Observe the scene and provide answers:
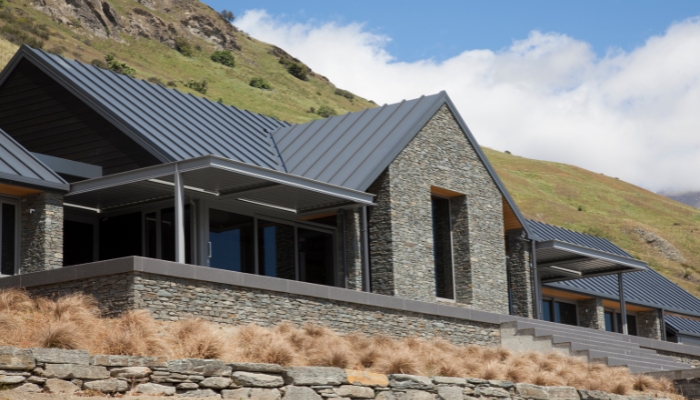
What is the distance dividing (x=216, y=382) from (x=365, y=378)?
8.78 feet

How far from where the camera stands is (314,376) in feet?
45.7

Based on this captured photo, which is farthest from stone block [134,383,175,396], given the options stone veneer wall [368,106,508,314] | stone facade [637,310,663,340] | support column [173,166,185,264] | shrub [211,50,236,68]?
shrub [211,50,236,68]

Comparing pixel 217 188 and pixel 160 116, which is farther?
pixel 160 116

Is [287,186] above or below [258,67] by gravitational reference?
below

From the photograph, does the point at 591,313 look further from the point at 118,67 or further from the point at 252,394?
the point at 118,67

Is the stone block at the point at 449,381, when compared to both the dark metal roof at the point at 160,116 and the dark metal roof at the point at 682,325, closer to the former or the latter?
the dark metal roof at the point at 160,116

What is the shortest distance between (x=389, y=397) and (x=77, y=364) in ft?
16.6

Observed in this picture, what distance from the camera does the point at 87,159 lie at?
74.9 ft

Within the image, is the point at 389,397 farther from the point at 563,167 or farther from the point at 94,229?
the point at 563,167

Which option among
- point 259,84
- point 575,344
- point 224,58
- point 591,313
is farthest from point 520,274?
point 224,58

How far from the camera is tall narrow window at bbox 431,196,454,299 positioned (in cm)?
2594

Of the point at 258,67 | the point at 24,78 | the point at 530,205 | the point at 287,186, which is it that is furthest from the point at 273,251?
the point at 258,67

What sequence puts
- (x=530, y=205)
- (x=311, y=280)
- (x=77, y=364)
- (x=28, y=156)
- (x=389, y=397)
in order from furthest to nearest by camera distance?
(x=530, y=205), (x=311, y=280), (x=28, y=156), (x=389, y=397), (x=77, y=364)

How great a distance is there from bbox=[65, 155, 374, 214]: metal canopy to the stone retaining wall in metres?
6.20
